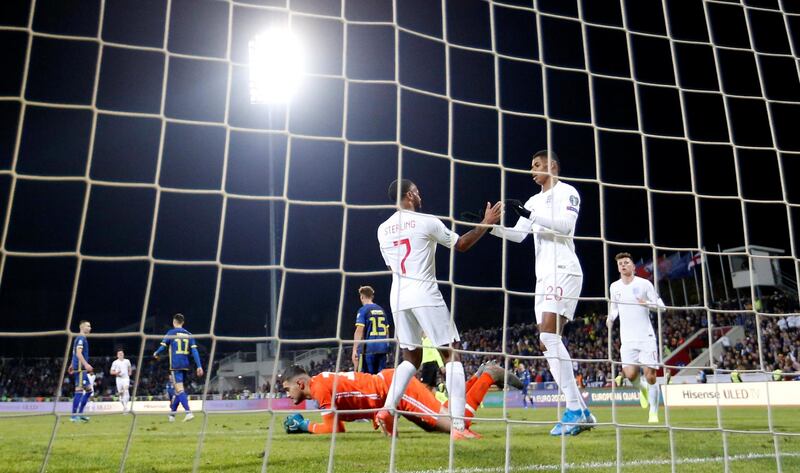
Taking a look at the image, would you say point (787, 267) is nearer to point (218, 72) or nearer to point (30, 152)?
point (218, 72)

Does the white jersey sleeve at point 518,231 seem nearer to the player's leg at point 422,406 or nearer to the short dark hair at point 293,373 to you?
the player's leg at point 422,406

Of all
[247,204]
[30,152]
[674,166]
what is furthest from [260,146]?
→ [674,166]

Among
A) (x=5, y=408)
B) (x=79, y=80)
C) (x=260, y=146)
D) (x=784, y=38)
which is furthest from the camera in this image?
(x=260, y=146)

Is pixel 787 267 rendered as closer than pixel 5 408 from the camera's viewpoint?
No

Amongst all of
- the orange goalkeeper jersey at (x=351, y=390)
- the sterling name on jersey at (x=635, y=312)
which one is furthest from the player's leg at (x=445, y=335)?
the sterling name on jersey at (x=635, y=312)

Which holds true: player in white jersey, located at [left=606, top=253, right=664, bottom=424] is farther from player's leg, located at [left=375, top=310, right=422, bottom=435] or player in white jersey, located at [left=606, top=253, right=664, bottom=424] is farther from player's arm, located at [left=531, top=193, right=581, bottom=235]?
player's leg, located at [left=375, top=310, right=422, bottom=435]

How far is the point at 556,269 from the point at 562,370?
26.5 inches

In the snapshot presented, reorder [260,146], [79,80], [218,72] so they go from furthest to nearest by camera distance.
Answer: [218,72] → [260,146] → [79,80]

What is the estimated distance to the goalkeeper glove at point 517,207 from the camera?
15.3 ft

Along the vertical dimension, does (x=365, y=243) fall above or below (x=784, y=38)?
below

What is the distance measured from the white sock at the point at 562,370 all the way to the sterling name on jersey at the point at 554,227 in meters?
0.45

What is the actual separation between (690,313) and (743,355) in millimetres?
3866

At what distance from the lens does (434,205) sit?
20000 mm

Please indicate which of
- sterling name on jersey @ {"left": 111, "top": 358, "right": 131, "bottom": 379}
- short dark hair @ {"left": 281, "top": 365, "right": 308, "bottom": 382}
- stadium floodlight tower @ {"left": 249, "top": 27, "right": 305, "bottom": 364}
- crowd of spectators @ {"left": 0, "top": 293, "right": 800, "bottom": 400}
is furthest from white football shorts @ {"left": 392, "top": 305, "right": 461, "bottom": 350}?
crowd of spectators @ {"left": 0, "top": 293, "right": 800, "bottom": 400}
